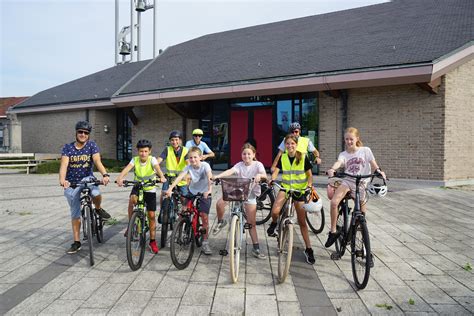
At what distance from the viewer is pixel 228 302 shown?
365cm

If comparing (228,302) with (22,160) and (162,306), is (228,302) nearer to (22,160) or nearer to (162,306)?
(162,306)

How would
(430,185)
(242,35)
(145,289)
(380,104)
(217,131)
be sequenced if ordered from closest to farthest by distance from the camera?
(145,289) < (430,185) < (380,104) < (217,131) < (242,35)

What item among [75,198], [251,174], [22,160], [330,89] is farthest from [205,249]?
[22,160]

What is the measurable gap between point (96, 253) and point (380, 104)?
1117 centimetres

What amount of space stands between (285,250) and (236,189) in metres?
0.92

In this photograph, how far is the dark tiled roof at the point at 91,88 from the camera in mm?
22156

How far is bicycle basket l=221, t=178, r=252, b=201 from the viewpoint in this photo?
14.1 feet

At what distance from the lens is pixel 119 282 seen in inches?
165

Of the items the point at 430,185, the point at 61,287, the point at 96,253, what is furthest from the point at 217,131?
the point at 61,287

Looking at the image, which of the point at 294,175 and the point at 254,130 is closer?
the point at 294,175

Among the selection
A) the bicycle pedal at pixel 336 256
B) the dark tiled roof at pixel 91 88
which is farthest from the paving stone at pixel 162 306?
the dark tiled roof at pixel 91 88

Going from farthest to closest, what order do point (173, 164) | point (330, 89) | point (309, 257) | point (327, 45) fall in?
point (327, 45)
point (330, 89)
point (173, 164)
point (309, 257)

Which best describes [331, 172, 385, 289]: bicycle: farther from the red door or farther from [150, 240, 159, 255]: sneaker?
the red door

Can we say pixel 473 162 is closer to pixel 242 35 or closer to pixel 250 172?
pixel 250 172
